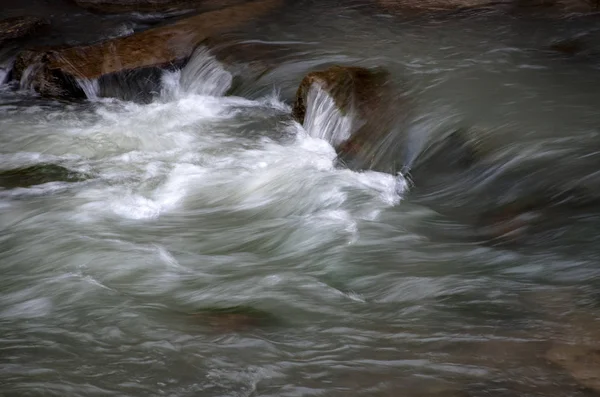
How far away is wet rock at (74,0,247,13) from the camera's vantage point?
10.8 metres

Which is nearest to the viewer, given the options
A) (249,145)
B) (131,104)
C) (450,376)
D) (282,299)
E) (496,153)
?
(450,376)

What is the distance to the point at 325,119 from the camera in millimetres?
6418

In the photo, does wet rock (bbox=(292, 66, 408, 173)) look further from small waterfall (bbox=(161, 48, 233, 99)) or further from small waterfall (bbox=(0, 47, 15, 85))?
small waterfall (bbox=(0, 47, 15, 85))

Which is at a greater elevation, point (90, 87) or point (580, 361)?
point (90, 87)

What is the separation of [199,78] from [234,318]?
4.96m

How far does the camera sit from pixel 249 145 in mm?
6613

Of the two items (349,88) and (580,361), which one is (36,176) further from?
(580,361)

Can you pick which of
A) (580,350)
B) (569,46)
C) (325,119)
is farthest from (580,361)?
(569,46)

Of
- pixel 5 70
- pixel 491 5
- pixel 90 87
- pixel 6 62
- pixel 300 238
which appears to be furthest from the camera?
pixel 6 62

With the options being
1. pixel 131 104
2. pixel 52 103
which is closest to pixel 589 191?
pixel 131 104

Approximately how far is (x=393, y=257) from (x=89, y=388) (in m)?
1.93

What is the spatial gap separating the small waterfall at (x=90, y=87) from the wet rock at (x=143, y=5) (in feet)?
9.57

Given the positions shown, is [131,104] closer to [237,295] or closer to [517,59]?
[517,59]

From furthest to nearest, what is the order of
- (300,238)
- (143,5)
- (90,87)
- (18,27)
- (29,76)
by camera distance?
(143,5), (18,27), (29,76), (90,87), (300,238)
